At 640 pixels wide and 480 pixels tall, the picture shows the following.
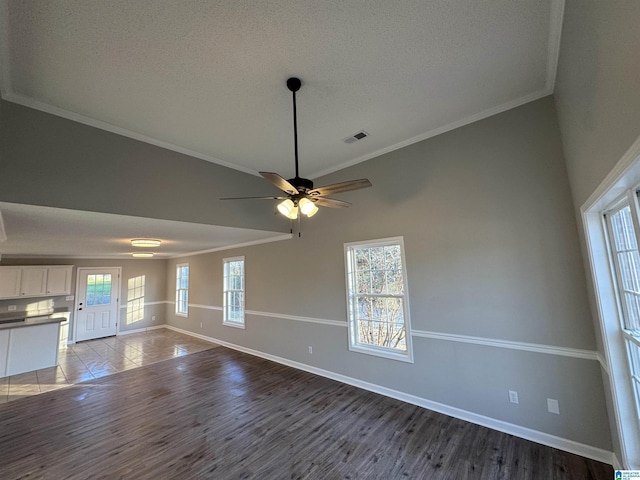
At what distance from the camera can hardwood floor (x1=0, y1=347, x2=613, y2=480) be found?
2344 mm

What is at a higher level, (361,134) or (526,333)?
(361,134)

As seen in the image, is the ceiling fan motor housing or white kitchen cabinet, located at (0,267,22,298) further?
white kitchen cabinet, located at (0,267,22,298)

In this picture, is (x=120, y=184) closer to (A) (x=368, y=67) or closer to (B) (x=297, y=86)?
(B) (x=297, y=86)

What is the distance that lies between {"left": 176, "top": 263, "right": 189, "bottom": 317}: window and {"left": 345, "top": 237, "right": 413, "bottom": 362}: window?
6017 millimetres

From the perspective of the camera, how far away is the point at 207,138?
10.7 feet

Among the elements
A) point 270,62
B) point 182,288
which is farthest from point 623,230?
point 182,288

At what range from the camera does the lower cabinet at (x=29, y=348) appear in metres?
4.84

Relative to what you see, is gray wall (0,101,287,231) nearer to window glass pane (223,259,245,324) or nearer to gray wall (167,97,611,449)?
gray wall (167,97,611,449)

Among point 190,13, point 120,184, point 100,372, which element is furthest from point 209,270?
point 190,13

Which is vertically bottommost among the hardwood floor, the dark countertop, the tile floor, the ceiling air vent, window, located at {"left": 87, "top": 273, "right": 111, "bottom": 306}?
the hardwood floor

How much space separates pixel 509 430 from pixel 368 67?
3.89 m

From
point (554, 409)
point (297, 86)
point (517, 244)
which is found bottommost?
point (554, 409)

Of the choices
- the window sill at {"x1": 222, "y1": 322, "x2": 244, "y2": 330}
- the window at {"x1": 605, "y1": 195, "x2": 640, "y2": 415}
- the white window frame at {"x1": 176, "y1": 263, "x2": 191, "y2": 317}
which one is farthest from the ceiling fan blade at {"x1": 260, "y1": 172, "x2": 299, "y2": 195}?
the white window frame at {"x1": 176, "y1": 263, "x2": 191, "y2": 317}

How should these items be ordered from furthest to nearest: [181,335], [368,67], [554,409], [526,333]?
[181,335] → [526,333] → [554,409] → [368,67]
